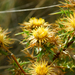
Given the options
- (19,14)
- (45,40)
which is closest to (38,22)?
(45,40)

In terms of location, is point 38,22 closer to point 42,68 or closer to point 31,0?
point 42,68

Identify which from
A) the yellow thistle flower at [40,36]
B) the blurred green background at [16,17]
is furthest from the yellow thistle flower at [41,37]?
the blurred green background at [16,17]

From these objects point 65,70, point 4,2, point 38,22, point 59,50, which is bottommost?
point 65,70

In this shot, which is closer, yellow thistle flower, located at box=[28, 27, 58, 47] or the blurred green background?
yellow thistle flower, located at box=[28, 27, 58, 47]

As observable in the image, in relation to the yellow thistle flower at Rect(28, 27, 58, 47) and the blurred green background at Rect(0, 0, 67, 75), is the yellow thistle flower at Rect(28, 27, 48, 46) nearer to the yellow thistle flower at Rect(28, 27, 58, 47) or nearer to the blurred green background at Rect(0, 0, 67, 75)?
the yellow thistle flower at Rect(28, 27, 58, 47)

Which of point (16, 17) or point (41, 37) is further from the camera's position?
point (16, 17)

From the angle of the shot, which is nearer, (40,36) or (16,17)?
(40,36)

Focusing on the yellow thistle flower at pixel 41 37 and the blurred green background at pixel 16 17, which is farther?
the blurred green background at pixel 16 17

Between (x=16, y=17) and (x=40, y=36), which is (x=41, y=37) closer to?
(x=40, y=36)

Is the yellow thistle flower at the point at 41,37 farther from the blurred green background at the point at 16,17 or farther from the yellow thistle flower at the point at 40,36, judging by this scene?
the blurred green background at the point at 16,17

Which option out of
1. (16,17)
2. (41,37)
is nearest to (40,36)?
(41,37)

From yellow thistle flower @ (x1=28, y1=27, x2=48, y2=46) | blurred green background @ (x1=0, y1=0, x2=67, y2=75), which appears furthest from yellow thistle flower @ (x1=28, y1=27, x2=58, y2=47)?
blurred green background @ (x1=0, y1=0, x2=67, y2=75)
